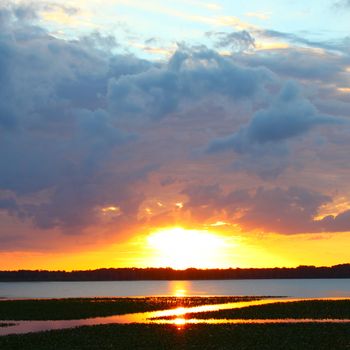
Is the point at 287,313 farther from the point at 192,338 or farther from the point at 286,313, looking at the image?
the point at 192,338

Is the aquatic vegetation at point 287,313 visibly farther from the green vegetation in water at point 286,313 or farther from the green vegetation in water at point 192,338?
the green vegetation in water at point 192,338

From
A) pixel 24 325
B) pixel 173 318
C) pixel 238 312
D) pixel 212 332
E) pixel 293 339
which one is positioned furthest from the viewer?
pixel 238 312

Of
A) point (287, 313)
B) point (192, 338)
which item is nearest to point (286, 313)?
point (287, 313)

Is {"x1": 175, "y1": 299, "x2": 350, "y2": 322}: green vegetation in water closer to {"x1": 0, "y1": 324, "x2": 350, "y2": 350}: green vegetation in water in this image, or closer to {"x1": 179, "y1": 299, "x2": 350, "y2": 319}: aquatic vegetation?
{"x1": 179, "y1": 299, "x2": 350, "y2": 319}: aquatic vegetation

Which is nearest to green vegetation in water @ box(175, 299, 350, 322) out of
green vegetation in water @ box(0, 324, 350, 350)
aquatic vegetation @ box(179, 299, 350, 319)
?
aquatic vegetation @ box(179, 299, 350, 319)

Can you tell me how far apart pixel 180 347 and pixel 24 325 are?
24.4 m

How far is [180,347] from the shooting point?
48031 millimetres

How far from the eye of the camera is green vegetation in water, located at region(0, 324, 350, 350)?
48.4 meters

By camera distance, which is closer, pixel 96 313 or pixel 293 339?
pixel 293 339

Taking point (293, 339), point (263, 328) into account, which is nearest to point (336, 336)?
point (293, 339)

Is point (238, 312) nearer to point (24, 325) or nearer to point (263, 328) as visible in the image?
point (263, 328)

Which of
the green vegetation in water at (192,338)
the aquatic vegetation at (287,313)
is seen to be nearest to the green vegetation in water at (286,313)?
the aquatic vegetation at (287,313)

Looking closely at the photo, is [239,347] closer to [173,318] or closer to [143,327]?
[143,327]

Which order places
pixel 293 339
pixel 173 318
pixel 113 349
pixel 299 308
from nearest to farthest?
1. pixel 113 349
2. pixel 293 339
3. pixel 173 318
4. pixel 299 308
